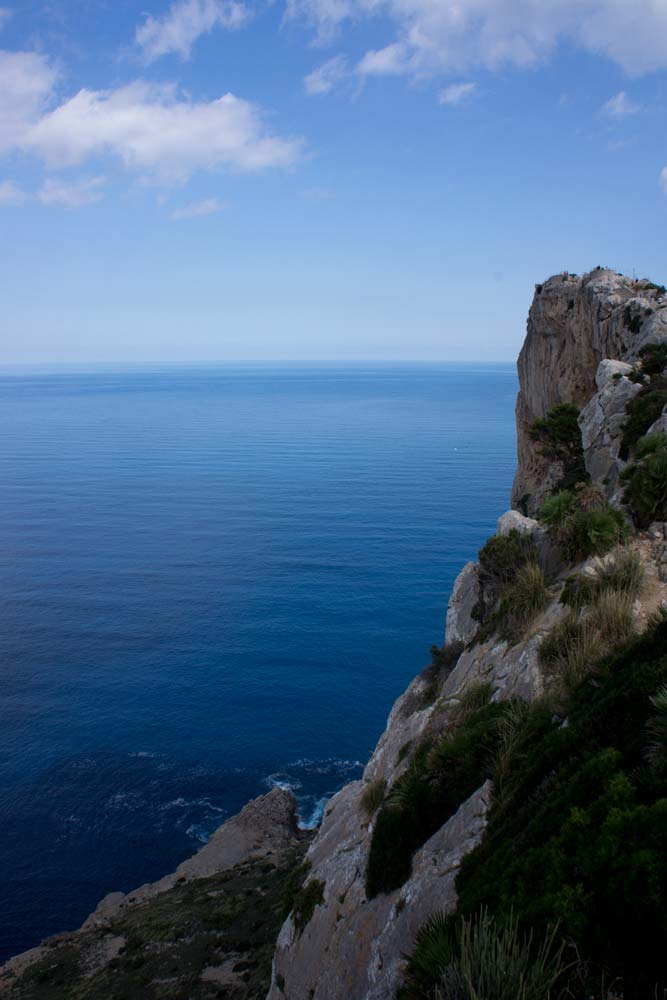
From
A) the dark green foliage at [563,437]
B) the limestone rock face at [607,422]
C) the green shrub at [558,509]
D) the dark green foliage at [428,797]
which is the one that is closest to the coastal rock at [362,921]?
the dark green foliage at [428,797]

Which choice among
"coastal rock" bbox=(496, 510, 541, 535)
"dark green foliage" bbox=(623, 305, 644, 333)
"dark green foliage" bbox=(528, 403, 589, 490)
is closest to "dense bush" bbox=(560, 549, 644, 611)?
"coastal rock" bbox=(496, 510, 541, 535)

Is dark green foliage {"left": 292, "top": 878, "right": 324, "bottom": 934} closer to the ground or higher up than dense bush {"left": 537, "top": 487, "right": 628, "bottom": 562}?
closer to the ground

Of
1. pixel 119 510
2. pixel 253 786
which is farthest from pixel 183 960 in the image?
pixel 119 510

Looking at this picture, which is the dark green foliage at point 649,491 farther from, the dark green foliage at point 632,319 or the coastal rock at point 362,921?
the dark green foliage at point 632,319

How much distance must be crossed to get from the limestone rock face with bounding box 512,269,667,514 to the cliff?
1.54ft

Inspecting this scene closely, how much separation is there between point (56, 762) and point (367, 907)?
35595 mm

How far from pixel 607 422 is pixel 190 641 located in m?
40.6

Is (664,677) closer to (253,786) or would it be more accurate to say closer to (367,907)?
(367,907)

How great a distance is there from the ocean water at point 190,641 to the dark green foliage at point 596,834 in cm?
3034

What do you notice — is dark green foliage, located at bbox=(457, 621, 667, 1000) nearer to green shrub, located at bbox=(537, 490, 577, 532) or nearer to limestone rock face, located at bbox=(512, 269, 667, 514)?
green shrub, located at bbox=(537, 490, 577, 532)

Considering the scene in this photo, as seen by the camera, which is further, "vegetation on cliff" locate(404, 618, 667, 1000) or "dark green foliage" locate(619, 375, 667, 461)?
"dark green foliage" locate(619, 375, 667, 461)

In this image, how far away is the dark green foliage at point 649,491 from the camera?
16.9 meters

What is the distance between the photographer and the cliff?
22.1ft

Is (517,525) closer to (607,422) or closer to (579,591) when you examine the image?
(579,591)
